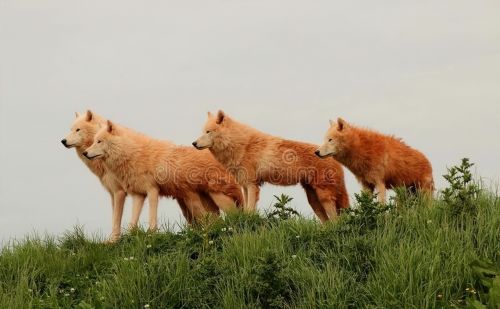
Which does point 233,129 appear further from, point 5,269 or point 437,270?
point 437,270

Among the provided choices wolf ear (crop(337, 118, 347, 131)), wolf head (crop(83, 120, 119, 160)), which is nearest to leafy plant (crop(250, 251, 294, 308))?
wolf ear (crop(337, 118, 347, 131))

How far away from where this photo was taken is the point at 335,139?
40.2 feet

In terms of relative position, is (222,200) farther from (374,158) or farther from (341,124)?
(374,158)

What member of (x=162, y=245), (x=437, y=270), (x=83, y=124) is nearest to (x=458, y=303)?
(x=437, y=270)

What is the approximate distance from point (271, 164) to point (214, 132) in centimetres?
118

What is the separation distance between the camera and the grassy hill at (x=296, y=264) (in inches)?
314

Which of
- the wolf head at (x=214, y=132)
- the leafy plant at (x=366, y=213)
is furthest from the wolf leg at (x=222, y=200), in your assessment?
the leafy plant at (x=366, y=213)

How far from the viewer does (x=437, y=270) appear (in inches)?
317

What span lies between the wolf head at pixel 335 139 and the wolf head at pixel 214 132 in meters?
1.73

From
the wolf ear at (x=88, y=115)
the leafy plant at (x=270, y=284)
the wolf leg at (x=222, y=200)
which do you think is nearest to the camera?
the leafy plant at (x=270, y=284)

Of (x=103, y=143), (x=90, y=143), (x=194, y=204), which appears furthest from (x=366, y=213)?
(x=90, y=143)

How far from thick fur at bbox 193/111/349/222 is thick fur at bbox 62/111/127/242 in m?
1.70

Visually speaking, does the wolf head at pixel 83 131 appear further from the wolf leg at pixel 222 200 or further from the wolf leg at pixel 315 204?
the wolf leg at pixel 315 204

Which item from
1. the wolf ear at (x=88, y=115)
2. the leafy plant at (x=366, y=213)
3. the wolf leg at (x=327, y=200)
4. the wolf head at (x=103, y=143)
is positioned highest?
the wolf ear at (x=88, y=115)
